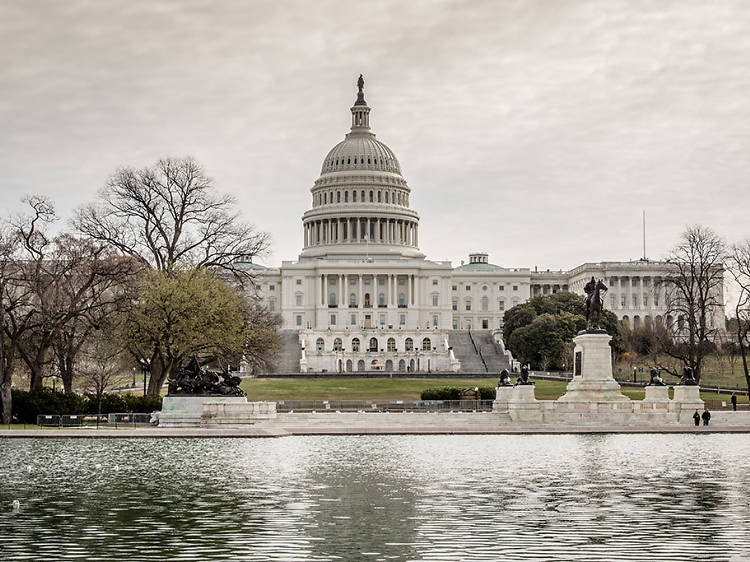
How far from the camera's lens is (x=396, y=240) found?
580 ft

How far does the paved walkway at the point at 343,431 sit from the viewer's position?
42844mm

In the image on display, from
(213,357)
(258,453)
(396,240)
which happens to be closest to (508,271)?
(396,240)

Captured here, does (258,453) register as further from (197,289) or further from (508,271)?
(508,271)

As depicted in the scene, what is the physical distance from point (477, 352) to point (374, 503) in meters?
112

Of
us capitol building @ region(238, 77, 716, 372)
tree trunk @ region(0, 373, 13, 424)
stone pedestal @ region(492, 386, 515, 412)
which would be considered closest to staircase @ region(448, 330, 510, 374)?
us capitol building @ region(238, 77, 716, 372)

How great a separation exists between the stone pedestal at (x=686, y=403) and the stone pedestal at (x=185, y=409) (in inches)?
775

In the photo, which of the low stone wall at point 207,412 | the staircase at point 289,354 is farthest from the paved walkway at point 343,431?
the staircase at point 289,354

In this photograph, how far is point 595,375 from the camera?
5366 centimetres

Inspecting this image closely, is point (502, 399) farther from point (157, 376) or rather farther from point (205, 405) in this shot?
point (157, 376)

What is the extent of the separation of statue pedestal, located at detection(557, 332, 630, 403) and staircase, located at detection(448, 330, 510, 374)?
61.7m

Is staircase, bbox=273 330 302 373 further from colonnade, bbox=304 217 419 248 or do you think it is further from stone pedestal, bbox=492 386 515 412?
stone pedestal, bbox=492 386 515 412

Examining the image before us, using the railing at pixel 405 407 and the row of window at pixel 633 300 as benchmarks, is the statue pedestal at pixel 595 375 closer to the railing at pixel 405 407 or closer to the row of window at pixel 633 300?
the railing at pixel 405 407

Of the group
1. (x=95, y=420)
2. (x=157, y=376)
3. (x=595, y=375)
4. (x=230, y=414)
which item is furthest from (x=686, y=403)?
(x=157, y=376)

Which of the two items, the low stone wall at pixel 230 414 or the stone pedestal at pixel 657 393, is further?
the stone pedestal at pixel 657 393
